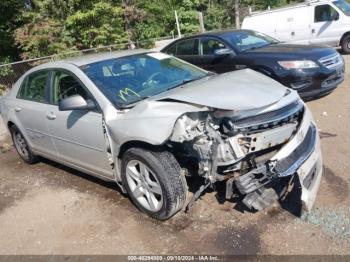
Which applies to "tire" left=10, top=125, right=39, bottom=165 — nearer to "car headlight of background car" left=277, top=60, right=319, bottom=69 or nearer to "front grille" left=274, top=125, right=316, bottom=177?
"front grille" left=274, top=125, right=316, bottom=177

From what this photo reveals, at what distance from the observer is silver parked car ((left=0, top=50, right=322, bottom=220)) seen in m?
3.48

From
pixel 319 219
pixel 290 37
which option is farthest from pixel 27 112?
pixel 290 37

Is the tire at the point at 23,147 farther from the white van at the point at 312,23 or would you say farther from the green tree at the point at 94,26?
the green tree at the point at 94,26

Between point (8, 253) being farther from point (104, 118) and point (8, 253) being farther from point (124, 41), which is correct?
point (124, 41)

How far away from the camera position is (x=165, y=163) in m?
3.68

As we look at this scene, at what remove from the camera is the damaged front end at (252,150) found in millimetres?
3447

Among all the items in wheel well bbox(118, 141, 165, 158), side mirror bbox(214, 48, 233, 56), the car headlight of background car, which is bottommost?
the car headlight of background car

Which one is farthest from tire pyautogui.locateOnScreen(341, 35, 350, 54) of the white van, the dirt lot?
the dirt lot

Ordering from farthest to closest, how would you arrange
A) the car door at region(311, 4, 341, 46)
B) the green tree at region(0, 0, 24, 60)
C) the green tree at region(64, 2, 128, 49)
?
the green tree at region(0, 0, 24, 60) < the green tree at region(64, 2, 128, 49) < the car door at region(311, 4, 341, 46)

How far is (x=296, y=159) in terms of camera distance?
3512mm

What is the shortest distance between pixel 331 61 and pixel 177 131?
4.67 m

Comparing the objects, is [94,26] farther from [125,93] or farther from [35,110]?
[125,93]

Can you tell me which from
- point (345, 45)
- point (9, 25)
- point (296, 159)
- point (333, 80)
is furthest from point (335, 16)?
point (9, 25)

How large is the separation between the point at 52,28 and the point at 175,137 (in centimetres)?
1525
